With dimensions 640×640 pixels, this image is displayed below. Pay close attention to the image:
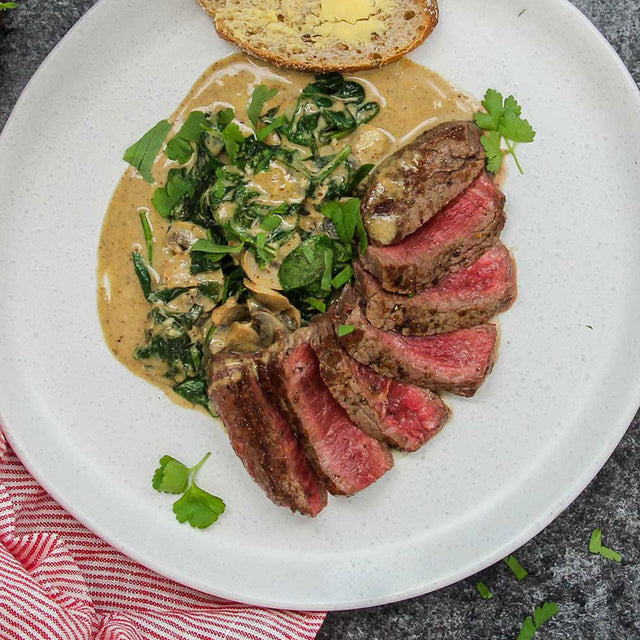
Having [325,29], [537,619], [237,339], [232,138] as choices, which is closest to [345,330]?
[237,339]

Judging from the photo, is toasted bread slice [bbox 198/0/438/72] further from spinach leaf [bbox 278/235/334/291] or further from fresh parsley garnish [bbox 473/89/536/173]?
spinach leaf [bbox 278/235/334/291]

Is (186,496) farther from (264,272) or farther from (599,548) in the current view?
(599,548)

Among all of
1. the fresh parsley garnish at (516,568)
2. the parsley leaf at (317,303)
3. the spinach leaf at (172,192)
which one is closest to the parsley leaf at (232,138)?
the spinach leaf at (172,192)

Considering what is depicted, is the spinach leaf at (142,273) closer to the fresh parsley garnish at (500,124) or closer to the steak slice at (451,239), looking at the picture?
the steak slice at (451,239)

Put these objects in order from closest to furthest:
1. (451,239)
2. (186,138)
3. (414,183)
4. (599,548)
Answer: (414,183) → (451,239) → (186,138) → (599,548)

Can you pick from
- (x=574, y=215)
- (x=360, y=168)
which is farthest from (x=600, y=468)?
(x=360, y=168)

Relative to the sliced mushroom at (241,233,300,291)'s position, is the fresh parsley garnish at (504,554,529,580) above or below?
below

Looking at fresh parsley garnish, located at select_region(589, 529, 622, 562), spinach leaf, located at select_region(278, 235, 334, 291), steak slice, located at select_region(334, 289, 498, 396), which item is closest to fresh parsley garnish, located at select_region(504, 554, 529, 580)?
fresh parsley garnish, located at select_region(589, 529, 622, 562)
